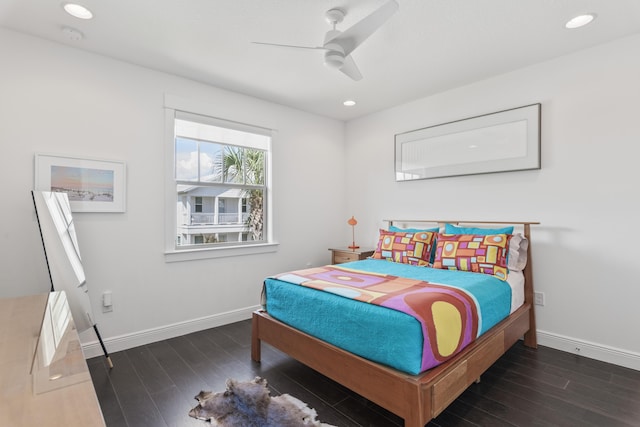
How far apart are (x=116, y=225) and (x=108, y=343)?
3.32ft

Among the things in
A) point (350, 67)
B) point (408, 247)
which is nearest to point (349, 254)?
point (408, 247)

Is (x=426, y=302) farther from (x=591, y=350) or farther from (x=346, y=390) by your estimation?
(x=591, y=350)

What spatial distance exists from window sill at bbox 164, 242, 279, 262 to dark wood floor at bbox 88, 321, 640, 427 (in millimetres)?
816

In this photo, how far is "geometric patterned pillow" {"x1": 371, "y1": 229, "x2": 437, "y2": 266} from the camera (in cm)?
321

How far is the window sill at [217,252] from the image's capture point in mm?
3150

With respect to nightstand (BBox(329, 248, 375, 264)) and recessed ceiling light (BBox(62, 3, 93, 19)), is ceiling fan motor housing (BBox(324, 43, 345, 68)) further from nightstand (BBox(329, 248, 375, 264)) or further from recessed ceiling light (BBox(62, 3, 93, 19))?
nightstand (BBox(329, 248, 375, 264))

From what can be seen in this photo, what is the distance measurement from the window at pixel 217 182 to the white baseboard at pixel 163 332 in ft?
2.46

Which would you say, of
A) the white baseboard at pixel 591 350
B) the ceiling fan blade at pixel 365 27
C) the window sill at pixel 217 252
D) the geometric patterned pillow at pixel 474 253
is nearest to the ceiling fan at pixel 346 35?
the ceiling fan blade at pixel 365 27

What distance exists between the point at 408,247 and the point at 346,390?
1.56m

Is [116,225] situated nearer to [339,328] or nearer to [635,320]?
[339,328]

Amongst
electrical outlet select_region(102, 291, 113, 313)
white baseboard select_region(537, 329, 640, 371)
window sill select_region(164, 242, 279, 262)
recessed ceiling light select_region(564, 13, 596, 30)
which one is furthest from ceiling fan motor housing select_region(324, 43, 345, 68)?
white baseboard select_region(537, 329, 640, 371)

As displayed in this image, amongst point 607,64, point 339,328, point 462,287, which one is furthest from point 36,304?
point 607,64

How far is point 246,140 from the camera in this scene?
149 inches

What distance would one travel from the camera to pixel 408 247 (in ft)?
10.8
